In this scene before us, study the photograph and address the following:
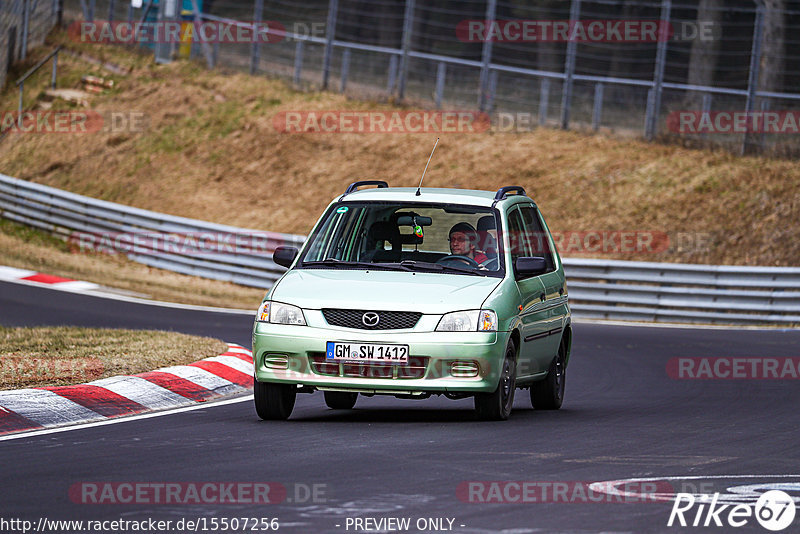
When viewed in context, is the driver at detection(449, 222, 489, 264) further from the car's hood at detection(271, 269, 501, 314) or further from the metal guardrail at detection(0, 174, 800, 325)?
the metal guardrail at detection(0, 174, 800, 325)

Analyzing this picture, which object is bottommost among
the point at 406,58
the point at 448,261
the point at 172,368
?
the point at 172,368

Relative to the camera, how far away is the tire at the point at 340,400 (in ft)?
37.3


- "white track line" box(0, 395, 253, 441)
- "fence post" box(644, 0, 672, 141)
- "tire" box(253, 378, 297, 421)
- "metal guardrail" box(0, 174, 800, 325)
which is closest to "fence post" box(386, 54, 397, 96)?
"fence post" box(644, 0, 672, 141)

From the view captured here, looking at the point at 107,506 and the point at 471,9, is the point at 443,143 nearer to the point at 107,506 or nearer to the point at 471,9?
the point at 471,9

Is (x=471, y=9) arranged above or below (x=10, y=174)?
above

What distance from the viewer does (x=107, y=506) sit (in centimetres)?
668

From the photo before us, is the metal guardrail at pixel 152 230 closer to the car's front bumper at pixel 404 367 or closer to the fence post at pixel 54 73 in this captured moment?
the fence post at pixel 54 73

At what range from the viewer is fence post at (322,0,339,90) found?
3531 centimetres

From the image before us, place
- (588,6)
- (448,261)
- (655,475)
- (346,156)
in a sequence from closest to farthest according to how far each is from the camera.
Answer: (655,475) → (448,261) → (588,6) → (346,156)

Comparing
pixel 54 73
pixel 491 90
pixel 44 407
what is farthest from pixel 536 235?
pixel 54 73

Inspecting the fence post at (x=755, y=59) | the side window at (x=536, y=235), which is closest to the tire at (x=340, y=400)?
the side window at (x=536, y=235)

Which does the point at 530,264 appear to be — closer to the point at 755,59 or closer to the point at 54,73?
the point at 755,59

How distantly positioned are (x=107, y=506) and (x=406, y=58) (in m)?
28.4

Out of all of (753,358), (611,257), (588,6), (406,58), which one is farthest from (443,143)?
(753,358)
